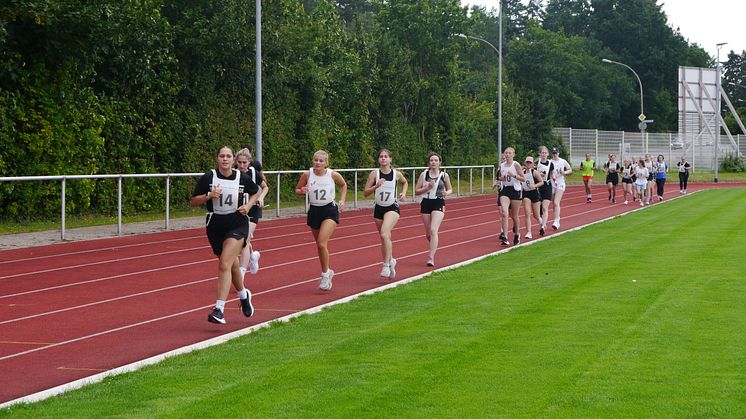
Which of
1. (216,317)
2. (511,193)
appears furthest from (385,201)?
(511,193)

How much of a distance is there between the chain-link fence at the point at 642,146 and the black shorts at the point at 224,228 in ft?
194

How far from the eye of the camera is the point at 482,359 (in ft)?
30.0

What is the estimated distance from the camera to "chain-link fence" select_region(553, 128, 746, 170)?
233ft

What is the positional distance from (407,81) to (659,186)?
1186 cm

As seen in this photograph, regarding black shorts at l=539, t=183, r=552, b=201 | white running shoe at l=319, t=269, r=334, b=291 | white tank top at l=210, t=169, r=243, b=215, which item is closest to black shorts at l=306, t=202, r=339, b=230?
white running shoe at l=319, t=269, r=334, b=291

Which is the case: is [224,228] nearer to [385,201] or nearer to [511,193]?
[385,201]

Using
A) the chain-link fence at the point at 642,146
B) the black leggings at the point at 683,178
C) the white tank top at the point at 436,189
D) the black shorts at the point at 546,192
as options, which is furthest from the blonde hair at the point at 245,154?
the chain-link fence at the point at 642,146

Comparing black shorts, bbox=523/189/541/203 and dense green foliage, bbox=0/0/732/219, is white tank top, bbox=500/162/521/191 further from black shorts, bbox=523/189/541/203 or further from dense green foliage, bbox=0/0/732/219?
dense green foliage, bbox=0/0/732/219

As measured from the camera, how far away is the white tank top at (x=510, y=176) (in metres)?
22.0

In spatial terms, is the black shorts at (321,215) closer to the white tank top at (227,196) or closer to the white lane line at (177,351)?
the white lane line at (177,351)

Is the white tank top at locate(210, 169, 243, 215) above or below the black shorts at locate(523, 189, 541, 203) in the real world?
above

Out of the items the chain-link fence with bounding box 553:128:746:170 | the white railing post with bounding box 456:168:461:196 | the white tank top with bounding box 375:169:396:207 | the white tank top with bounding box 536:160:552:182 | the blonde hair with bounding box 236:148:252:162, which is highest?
the chain-link fence with bounding box 553:128:746:170

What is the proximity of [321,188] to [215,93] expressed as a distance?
19.5 metres

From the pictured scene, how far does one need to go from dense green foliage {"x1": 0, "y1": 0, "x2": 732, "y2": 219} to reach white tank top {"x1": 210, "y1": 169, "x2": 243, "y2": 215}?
11821mm
